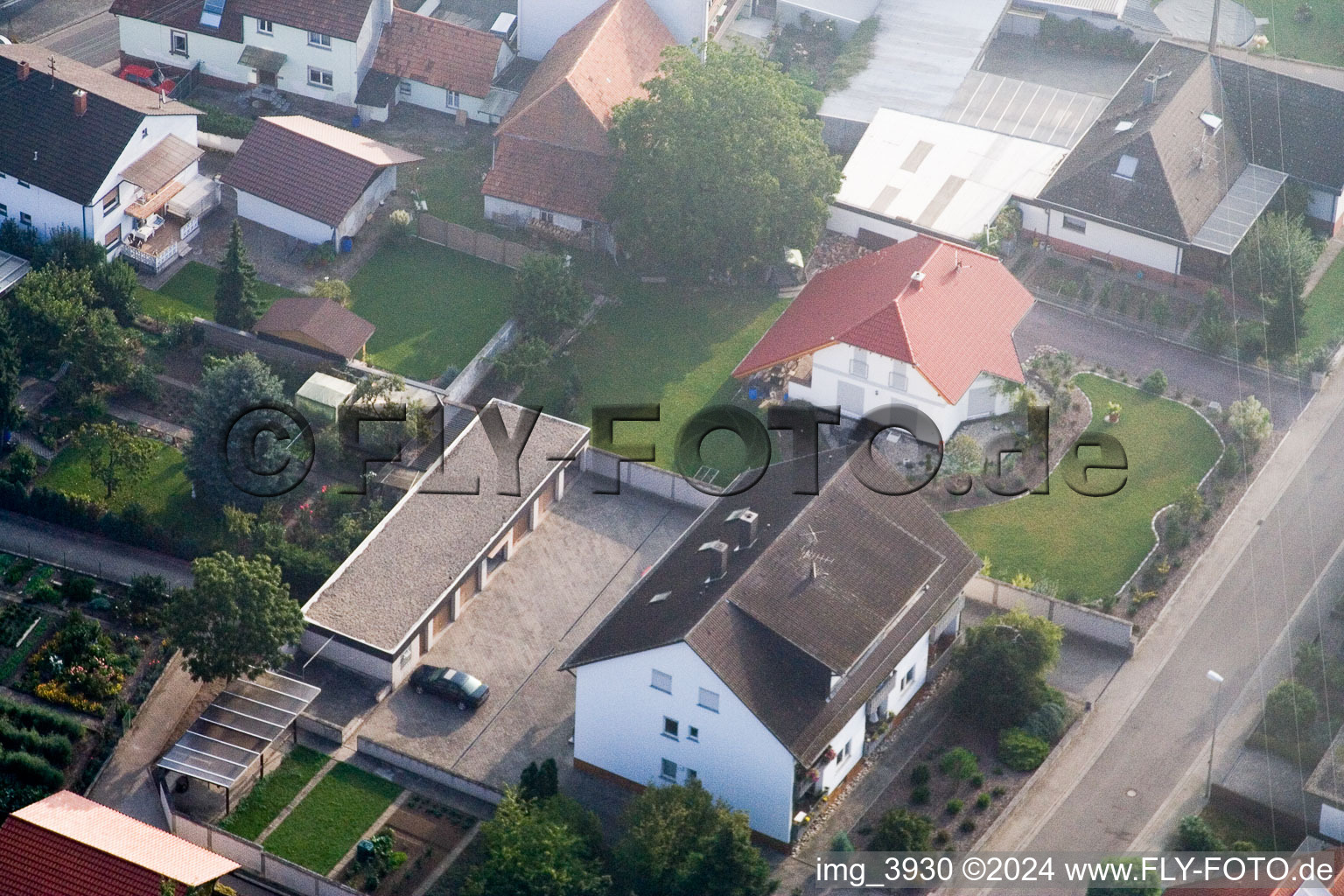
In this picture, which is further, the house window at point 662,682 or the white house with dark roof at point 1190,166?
the white house with dark roof at point 1190,166

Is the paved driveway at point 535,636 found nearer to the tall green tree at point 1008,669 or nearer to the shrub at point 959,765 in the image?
the shrub at point 959,765

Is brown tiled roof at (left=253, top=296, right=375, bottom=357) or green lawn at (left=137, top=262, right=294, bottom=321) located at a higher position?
green lawn at (left=137, top=262, right=294, bottom=321)

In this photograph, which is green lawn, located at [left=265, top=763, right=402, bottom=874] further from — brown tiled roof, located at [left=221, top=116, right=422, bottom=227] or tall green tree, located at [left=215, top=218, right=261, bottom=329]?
brown tiled roof, located at [left=221, top=116, right=422, bottom=227]

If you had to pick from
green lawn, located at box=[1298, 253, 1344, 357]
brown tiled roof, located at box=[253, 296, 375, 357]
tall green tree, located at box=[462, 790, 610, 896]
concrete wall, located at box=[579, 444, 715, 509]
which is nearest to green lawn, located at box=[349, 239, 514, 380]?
brown tiled roof, located at box=[253, 296, 375, 357]

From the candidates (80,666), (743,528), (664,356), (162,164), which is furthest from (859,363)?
(80,666)

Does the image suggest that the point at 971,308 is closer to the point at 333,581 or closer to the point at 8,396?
the point at 333,581

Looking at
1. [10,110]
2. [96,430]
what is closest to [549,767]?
[96,430]

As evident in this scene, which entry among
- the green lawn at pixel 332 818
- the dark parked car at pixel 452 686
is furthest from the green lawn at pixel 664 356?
the green lawn at pixel 332 818
